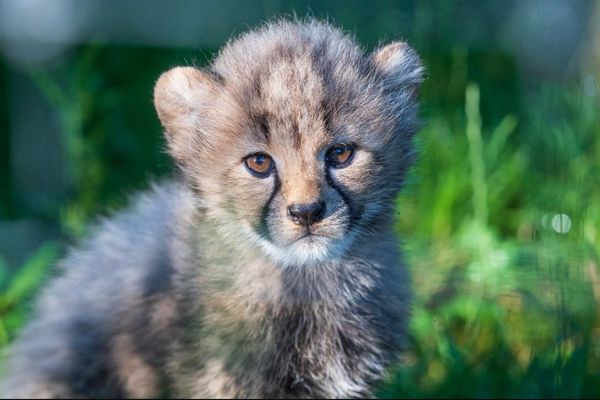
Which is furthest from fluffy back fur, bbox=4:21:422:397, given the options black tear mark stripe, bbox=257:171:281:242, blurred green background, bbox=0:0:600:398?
blurred green background, bbox=0:0:600:398

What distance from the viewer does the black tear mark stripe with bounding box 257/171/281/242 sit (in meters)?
2.21

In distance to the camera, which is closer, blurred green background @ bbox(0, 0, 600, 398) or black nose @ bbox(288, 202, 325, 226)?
black nose @ bbox(288, 202, 325, 226)

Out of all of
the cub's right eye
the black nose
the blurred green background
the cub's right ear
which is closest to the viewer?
the black nose

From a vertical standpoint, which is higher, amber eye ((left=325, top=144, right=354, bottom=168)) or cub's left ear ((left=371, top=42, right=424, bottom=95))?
cub's left ear ((left=371, top=42, right=424, bottom=95))

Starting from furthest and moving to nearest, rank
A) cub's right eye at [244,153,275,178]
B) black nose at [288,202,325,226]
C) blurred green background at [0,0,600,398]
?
blurred green background at [0,0,600,398] → cub's right eye at [244,153,275,178] → black nose at [288,202,325,226]

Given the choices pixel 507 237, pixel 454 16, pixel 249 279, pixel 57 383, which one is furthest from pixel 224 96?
pixel 507 237

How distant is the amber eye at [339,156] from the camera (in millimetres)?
2203

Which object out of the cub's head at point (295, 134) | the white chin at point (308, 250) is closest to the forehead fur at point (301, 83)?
the cub's head at point (295, 134)

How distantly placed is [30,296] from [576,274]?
1.80 metres

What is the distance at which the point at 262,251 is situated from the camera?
2.38m

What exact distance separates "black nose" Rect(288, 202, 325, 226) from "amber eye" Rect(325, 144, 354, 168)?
0.12 metres

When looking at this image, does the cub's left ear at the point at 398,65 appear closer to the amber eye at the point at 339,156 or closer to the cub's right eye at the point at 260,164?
the amber eye at the point at 339,156

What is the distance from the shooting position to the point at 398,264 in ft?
8.56

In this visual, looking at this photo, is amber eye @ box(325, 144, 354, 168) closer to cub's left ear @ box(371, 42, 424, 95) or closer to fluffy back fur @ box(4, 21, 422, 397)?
fluffy back fur @ box(4, 21, 422, 397)
